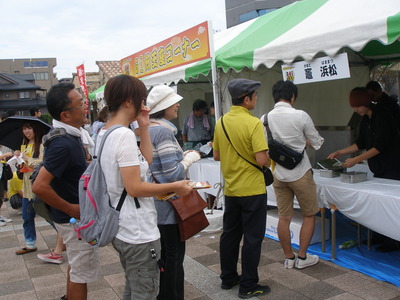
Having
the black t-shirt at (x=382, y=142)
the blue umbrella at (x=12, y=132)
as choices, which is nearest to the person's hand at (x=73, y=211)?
the blue umbrella at (x=12, y=132)

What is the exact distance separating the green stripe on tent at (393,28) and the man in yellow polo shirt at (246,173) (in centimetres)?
105

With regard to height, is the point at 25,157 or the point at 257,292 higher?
the point at 25,157

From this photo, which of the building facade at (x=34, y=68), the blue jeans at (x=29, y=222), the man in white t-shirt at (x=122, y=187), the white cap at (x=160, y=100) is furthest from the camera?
the building facade at (x=34, y=68)

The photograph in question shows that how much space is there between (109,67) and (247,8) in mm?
28331

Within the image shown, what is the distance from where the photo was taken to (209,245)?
4766 millimetres

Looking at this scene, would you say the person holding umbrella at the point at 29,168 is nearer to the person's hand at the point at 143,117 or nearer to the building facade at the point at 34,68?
the person's hand at the point at 143,117

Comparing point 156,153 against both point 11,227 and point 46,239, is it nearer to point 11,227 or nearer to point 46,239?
point 46,239

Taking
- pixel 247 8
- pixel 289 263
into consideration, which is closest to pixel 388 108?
pixel 289 263

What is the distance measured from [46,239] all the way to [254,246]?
3501mm

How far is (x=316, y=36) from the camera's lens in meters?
3.75

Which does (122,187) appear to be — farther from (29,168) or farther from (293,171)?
(29,168)

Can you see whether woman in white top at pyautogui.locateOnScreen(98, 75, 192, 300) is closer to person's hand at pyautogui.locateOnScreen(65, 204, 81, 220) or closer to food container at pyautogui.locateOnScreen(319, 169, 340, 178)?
person's hand at pyautogui.locateOnScreen(65, 204, 81, 220)

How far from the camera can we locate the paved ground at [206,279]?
11.0 ft

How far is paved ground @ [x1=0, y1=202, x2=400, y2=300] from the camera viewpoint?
11.0 ft
